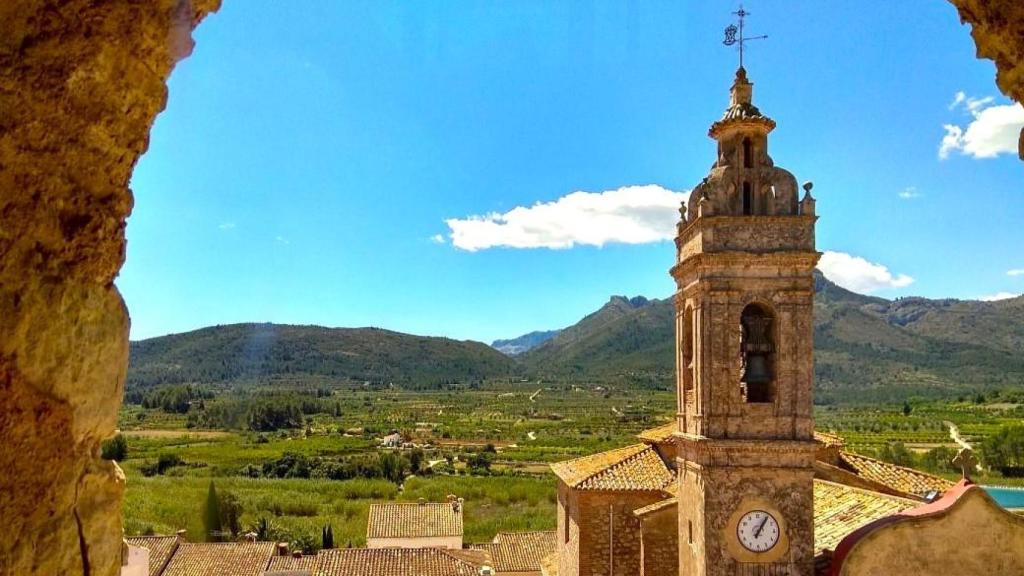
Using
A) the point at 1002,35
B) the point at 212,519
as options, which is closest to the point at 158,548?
the point at 212,519

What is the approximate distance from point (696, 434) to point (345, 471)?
4776 centimetres

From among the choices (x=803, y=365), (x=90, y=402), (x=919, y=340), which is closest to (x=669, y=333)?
(x=919, y=340)

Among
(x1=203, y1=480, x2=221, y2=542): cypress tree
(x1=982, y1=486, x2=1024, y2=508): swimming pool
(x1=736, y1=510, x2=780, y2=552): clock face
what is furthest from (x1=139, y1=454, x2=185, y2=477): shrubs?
(x1=736, y1=510, x2=780, y2=552): clock face

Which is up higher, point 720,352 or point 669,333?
point 669,333

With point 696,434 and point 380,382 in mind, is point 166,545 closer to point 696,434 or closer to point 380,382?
point 696,434

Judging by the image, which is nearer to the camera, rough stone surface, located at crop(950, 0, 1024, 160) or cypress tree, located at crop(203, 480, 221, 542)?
rough stone surface, located at crop(950, 0, 1024, 160)

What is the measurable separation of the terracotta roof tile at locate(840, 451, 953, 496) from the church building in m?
2.68

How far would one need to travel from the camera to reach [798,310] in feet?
34.7

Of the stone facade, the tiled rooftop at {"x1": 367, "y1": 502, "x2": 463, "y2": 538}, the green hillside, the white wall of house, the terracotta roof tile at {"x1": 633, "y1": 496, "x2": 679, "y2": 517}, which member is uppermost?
the green hillside

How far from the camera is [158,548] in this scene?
2414 cm

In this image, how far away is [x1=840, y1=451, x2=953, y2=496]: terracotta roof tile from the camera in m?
13.8

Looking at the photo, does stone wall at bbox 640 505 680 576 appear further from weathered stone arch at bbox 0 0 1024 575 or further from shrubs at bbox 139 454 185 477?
shrubs at bbox 139 454 185 477

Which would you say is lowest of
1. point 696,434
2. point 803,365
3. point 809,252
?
point 696,434

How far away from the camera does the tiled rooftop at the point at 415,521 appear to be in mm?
27438
